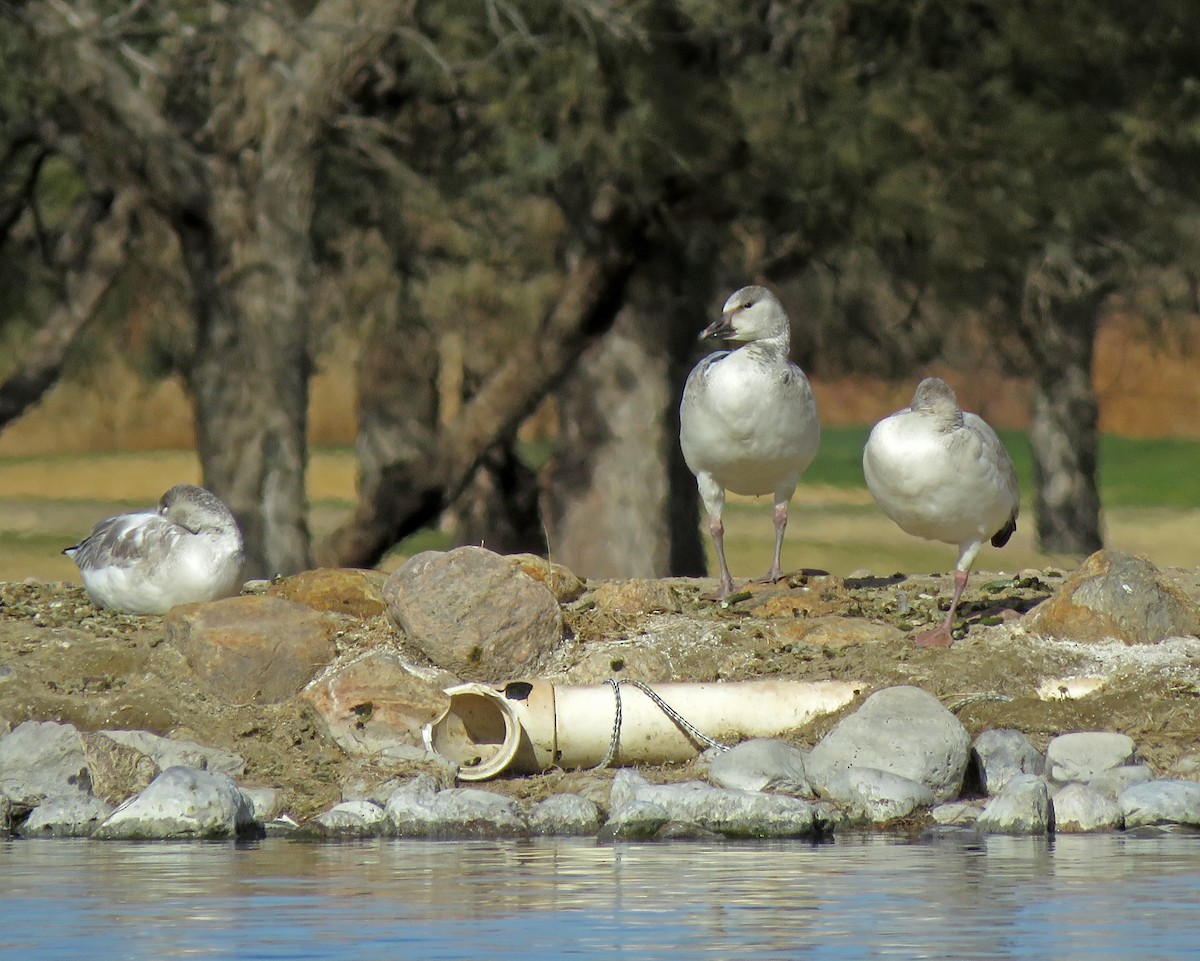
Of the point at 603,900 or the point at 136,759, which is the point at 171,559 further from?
the point at 603,900

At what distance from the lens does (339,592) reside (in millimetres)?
11609

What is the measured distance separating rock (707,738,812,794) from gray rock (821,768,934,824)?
18cm

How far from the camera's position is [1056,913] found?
259 inches

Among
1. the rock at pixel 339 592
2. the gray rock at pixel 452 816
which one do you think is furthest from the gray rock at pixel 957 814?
the rock at pixel 339 592

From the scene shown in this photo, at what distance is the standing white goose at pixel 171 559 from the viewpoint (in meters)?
11.5

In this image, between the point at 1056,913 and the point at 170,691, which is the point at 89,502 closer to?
the point at 170,691

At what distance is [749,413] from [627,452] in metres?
7.44

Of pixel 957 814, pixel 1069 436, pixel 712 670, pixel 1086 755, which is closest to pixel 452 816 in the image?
pixel 957 814

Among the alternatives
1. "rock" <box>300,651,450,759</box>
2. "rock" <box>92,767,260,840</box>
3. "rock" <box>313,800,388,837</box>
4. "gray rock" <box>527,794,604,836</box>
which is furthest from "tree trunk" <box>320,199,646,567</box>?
"rock" <box>92,767,260,840</box>

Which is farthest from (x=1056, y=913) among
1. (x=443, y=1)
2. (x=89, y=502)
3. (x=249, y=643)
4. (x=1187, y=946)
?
(x=89, y=502)

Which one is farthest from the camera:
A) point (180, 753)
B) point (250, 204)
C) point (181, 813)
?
point (250, 204)

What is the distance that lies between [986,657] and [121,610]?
4655mm

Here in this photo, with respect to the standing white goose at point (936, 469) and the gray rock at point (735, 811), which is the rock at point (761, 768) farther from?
the standing white goose at point (936, 469)

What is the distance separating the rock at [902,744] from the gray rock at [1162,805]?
719 mm
